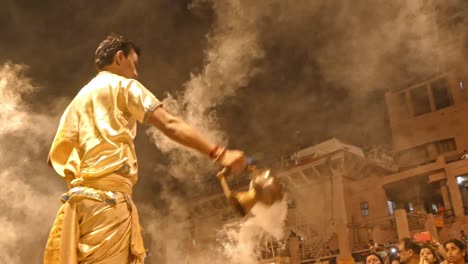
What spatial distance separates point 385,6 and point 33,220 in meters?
12.3

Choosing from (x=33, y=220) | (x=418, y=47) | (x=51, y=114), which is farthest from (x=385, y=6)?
(x=33, y=220)

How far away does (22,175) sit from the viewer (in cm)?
1290

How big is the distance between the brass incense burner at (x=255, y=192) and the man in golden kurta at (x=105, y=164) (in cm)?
15

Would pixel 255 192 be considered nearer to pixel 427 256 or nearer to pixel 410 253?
pixel 427 256

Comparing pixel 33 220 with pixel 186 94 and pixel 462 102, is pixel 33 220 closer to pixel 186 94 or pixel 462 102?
pixel 186 94

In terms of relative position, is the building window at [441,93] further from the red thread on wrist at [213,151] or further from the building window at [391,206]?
the red thread on wrist at [213,151]

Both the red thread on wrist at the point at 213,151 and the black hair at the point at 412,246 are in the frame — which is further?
the black hair at the point at 412,246

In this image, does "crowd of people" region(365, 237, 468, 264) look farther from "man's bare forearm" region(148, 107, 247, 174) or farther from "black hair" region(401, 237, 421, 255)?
"man's bare forearm" region(148, 107, 247, 174)

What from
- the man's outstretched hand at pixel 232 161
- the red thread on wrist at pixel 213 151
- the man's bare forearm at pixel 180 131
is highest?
the man's bare forearm at pixel 180 131

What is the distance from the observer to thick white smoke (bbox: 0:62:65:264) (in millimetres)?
11758

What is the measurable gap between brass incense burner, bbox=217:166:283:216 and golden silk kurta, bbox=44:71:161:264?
0.45 m

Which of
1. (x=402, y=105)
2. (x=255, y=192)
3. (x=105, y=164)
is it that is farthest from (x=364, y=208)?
(x=105, y=164)

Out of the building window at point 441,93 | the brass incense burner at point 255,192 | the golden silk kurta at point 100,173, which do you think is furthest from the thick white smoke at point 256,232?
the golden silk kurta at point 100,173

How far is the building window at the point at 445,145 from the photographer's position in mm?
18094
